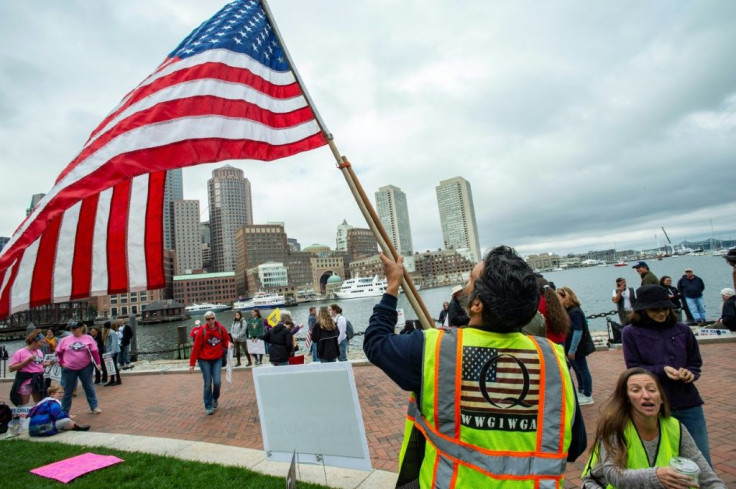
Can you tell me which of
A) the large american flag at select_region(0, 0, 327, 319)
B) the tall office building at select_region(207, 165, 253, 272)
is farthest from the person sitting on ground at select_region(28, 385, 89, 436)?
the tall office building at select_region(207, 165, 253, 272)

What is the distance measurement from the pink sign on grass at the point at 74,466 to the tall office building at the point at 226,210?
18377cm

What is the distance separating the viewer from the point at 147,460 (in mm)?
4945

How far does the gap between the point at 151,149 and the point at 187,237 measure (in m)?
193

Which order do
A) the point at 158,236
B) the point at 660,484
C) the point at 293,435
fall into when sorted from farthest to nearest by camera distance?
the point at 158,236, the point at 293,435, the point at 660,484

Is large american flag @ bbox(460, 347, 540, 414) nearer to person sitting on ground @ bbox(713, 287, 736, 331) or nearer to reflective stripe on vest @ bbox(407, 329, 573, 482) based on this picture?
reflective stripe on vest @ bbox(407, 329, 573, 482)

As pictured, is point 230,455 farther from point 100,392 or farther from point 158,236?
point 100,392

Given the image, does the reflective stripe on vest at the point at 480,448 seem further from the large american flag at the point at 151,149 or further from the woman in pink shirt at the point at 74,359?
the woman in pink shirt at the point at 74,359

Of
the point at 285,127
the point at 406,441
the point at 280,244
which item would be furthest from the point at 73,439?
the point at 280,244

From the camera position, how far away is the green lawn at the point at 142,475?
4.10 metres

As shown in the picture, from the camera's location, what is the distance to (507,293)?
5.32 feet

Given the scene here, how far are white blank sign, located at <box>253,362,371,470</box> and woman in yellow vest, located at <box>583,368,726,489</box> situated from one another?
1743mm

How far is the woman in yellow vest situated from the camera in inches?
94.9

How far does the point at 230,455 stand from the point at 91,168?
379cm

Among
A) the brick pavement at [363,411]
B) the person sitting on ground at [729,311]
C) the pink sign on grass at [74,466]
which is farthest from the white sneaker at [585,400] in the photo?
the pink sign on grass at [74,466]
